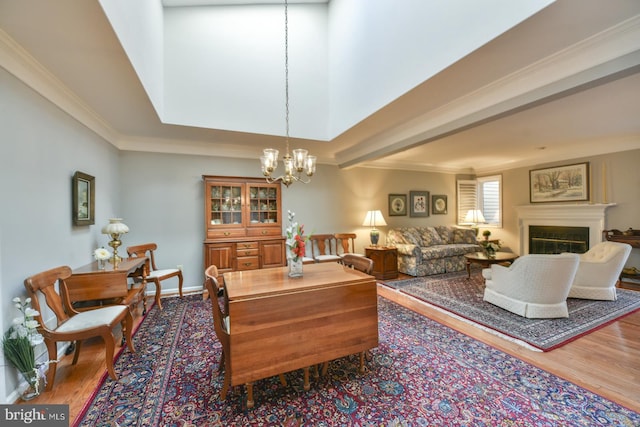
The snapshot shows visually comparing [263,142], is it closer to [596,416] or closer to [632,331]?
[596,416]

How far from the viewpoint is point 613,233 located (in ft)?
13.9

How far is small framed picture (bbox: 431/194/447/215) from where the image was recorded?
6.23m

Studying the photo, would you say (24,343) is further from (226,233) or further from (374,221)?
(374,221)

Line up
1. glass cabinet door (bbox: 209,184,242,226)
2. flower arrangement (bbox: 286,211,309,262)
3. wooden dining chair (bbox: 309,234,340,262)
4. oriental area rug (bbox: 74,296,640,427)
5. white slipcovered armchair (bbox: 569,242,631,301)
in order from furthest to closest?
wooden dining chair (bbox: 309,234,340,262) → glass cabinet door (bbox: 209,184,242,226) → white slipcovered armchair (bbox: 569,242,631,301) → flower arrangement (bbox: 286,211,309,262) → oriental area rug (bbox: 74,296,640,427)

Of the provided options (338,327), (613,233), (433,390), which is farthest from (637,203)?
(338,327)

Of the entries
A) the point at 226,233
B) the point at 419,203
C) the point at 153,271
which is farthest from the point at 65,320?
the point at 419,203

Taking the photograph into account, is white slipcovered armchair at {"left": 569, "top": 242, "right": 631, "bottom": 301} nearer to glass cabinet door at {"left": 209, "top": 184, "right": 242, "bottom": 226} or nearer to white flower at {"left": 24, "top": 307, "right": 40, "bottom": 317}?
glass cabinet door at {"left": 209, "top": 184, "right": 242, "bottom": 226}

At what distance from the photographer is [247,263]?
156 inches

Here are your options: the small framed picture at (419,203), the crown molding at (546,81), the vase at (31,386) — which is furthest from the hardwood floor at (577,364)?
the small framed picture at (419,203)

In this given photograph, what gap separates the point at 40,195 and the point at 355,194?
4.51 meters

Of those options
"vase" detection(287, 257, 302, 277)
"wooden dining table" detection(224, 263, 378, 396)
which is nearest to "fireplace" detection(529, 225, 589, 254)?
"wooden dining table" detection(224, 263, 378, 396)

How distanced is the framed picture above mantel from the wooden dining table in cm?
530

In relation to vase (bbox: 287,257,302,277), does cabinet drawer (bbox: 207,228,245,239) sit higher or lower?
higher

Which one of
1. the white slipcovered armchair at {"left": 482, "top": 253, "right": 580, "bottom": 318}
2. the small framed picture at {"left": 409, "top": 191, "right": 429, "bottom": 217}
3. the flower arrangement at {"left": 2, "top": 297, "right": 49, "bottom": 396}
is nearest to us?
the flower arrangement at {"left": 2, "top": 297, "right": 49, "bottom": 396}
